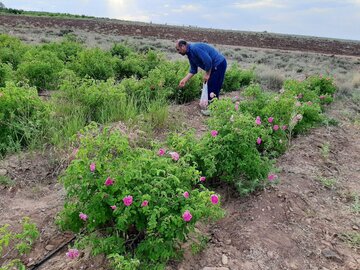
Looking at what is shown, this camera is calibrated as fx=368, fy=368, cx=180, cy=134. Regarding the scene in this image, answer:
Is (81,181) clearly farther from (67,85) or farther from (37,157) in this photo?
(67,85)

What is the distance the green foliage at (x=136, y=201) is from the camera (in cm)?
256

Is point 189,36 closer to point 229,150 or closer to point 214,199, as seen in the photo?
point 229,150

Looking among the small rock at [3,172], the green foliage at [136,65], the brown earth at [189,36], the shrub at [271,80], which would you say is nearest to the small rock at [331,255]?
the small rock at [3,172]

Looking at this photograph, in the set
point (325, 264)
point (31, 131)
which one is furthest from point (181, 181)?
point (31, 131)

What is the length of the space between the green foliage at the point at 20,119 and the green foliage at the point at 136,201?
81.0 inches

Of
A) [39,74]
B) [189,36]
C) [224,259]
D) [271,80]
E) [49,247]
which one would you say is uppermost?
[39,74]

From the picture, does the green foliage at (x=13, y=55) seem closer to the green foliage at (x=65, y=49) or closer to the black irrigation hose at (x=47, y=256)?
the green foliage at (x=65, y=49)

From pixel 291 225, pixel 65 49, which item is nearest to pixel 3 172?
pixel 291 225

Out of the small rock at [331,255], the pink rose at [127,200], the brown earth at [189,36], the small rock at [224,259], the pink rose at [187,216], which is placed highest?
the pink rose at [127,200]

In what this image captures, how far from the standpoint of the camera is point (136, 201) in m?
2.61

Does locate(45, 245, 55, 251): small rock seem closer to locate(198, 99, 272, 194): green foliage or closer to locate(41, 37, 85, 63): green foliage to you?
locate(198, 99, 272, 194): green foliage

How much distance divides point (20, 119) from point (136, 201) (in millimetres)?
2898

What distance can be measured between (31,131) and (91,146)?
7.74 feet

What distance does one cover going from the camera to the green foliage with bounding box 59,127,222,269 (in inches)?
101
